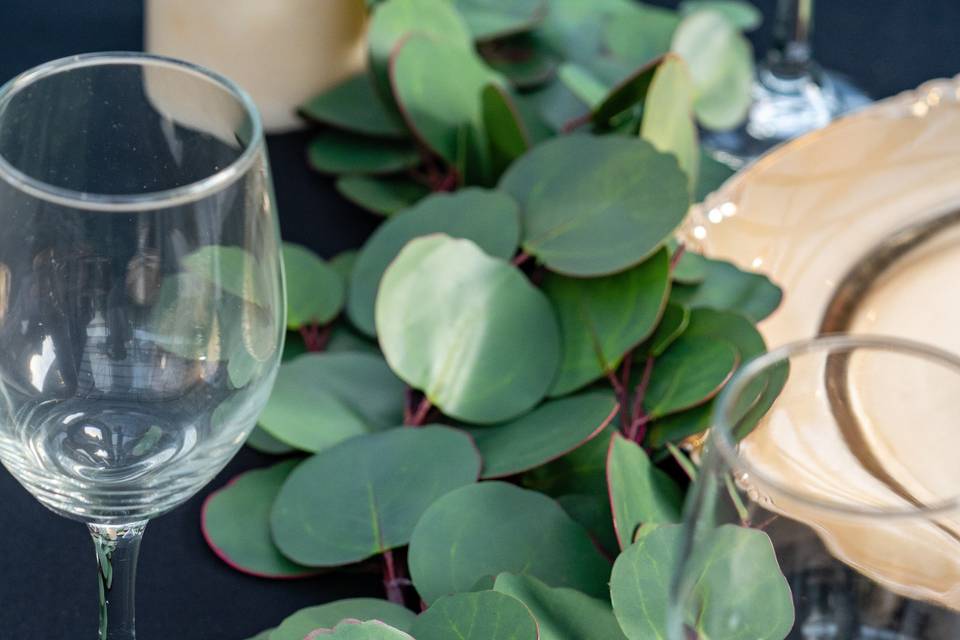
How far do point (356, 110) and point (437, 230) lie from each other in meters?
0.16

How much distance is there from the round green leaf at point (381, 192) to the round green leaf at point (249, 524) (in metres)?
0.19

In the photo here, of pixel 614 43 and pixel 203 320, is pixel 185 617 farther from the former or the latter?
pixel 614 43

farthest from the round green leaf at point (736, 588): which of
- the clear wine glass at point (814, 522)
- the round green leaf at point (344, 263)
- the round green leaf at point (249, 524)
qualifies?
the round green leaf at point (344, 263)

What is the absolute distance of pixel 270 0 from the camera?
718 mm

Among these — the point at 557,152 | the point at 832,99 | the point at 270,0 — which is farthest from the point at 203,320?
the point at 832,99

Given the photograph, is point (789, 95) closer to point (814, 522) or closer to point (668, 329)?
point (668, 329)

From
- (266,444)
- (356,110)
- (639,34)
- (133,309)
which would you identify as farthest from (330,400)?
(639,34)

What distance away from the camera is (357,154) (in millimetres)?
719

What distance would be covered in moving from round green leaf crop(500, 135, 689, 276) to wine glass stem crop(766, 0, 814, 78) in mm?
249

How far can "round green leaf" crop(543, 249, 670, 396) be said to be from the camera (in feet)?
1.76

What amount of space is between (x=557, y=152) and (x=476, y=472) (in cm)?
18

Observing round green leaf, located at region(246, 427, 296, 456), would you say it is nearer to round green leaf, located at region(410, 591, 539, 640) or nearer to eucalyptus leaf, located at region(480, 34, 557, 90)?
round green leaf, located at region(410, 591, 539, 640)

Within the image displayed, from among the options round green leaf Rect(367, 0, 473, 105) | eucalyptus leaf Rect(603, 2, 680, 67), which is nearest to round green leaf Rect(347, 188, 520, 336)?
round green leaf Rect(367, 0, 473, 105)

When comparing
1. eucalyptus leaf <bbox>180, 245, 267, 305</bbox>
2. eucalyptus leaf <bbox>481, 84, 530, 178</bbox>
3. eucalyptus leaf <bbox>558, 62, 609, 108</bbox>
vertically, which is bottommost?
eucalyptus leaf <bbox>558, 62, 609, 108</bbox>
